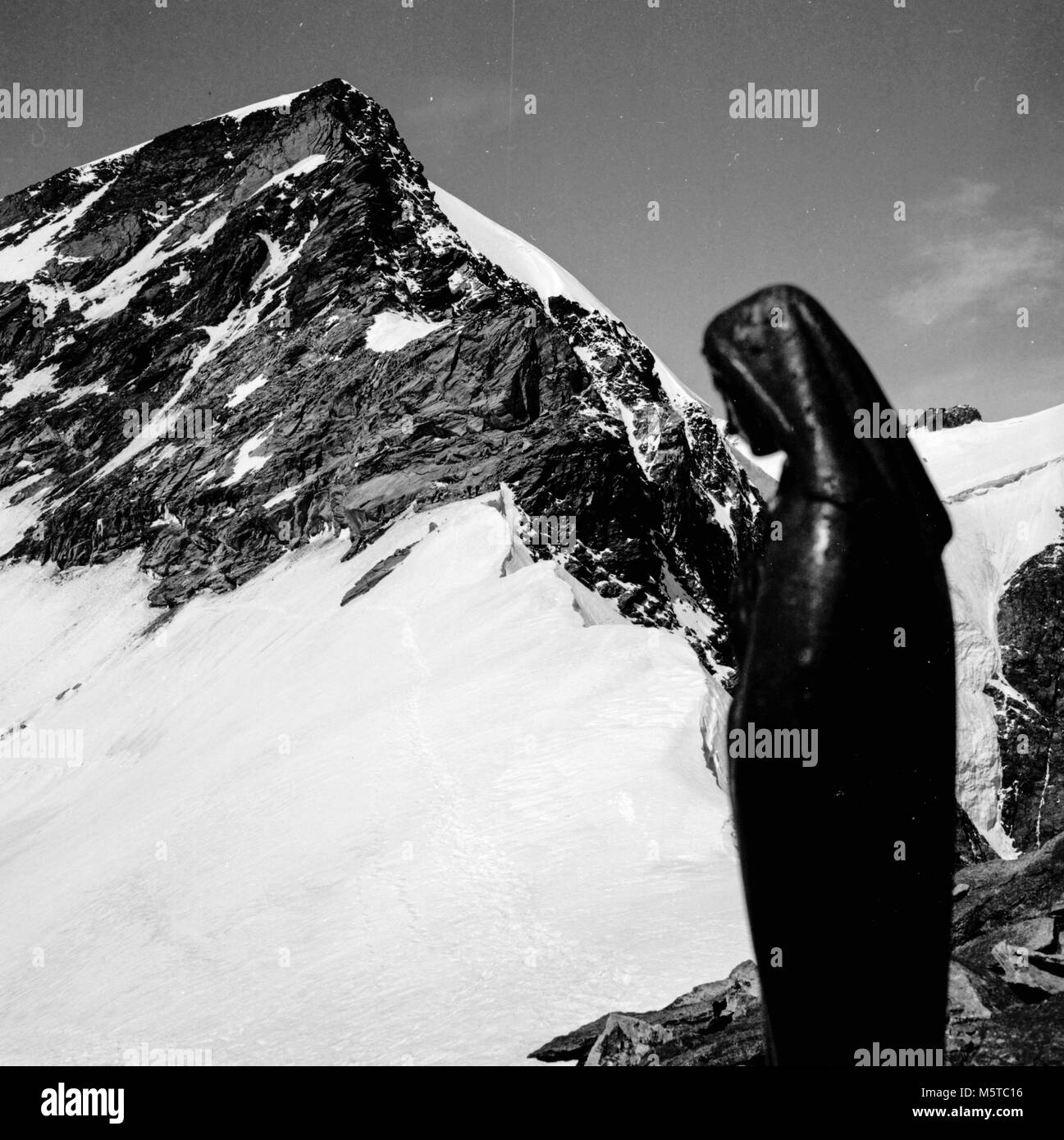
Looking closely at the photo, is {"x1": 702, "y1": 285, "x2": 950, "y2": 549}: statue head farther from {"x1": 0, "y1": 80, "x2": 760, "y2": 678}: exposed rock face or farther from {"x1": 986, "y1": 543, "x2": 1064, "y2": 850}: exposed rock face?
{"x1": 986, "y1": 543, "x2": 1064, "y2": 850}: exposed rock face

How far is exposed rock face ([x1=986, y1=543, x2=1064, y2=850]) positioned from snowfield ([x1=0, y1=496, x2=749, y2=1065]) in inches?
1946

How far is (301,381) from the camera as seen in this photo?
53656 millimetres

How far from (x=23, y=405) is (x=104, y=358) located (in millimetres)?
5551

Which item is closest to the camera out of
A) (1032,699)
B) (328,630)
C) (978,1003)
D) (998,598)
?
(978,1003)

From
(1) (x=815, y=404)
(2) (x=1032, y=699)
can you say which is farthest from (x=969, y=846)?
(2) (x=1032, y=699)

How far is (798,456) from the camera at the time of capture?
406 centimetres

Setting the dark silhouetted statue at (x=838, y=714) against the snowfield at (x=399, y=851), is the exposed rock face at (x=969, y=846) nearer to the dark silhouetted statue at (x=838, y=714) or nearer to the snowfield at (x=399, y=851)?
the snowfield at (x=399, y=851)

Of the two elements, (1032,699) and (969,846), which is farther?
(1032,699)

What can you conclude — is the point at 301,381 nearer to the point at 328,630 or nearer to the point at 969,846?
the point at 328,630

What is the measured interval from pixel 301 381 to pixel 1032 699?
1968 inches

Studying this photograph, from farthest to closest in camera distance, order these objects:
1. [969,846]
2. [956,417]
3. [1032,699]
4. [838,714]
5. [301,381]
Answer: [956,417] → [1032,699] → [301,381] → [969,846] → [838,714]

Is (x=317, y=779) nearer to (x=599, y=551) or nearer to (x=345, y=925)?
(x=345, y=925)

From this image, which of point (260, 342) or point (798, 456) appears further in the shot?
point (260, 342)
